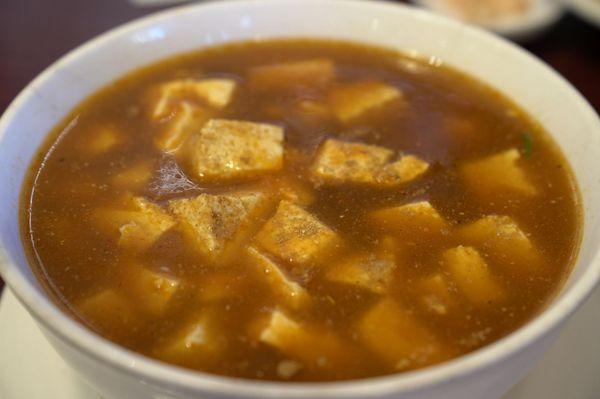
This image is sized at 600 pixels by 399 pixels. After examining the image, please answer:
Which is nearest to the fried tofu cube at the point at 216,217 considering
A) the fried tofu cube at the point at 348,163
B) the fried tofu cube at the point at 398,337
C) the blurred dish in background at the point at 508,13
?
the fried tofu cube at the point at 348,163

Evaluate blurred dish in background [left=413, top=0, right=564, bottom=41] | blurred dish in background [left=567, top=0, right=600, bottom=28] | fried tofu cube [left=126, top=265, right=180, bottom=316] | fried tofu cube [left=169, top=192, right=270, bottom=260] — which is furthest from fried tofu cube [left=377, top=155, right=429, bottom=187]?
blurred dish in background [left=567, top=0, right=600, bottom=28]

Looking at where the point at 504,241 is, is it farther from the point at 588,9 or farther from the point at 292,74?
the point at 588,9

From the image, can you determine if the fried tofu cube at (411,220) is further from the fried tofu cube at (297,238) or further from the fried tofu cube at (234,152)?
the fried tofu cube at (234,152)

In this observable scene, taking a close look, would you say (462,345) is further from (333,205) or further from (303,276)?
(333,205)

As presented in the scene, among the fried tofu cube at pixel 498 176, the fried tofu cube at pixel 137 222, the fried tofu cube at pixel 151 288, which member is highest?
the fried tofu cube at pixel 498 176

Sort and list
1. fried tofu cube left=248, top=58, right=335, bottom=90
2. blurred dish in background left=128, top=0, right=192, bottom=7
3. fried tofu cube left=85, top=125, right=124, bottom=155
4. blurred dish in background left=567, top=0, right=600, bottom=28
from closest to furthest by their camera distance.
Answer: fried tofu cube left=85, top=125, right=124, bottom=155, fried tofu cube left=248, top=58, right=335, bottom=90, blurred dish in background left=567, top=0, right=600, bottom=28, blurred dish in background left=128, top=0, right=192, bottom=7

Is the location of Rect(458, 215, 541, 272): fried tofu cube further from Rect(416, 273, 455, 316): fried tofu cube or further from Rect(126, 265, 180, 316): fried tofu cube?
Rect(126, 265, 180, 316): fried tofu cube

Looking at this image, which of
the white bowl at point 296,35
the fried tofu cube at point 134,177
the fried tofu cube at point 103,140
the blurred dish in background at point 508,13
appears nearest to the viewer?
the white bowl at point 296,35
